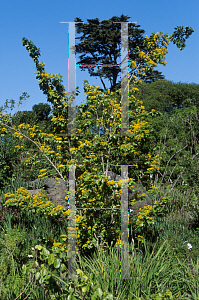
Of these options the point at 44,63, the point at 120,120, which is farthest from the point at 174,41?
the point at 44,63

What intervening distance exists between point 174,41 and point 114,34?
12678mm

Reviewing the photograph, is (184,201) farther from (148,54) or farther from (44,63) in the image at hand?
(44,63)

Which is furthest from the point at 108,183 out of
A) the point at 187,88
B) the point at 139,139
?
the point at 187,88

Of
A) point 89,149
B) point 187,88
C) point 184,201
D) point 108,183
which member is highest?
point 187,88

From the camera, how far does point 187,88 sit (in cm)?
1334

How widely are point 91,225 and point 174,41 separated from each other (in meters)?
3.22

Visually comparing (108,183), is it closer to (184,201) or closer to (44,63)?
(44,63)

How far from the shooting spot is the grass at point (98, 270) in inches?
83.0

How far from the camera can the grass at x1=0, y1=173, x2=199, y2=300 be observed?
211 centimetres

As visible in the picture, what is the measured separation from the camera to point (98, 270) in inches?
120

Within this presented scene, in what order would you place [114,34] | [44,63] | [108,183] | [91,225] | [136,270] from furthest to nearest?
Result: [114,34] → [44,63] → [91,225] → [108,183] → [136,270]

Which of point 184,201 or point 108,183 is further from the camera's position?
point 184,201

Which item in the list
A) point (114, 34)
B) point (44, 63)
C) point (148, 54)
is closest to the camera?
point (44, 63)

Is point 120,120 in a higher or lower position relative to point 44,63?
lower
